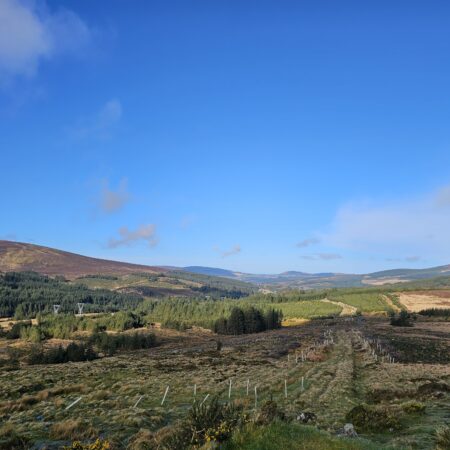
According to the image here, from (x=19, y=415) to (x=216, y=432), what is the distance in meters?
13.2

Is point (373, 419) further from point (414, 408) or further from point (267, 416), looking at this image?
point (267, 416)

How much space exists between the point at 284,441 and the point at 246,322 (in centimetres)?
13078

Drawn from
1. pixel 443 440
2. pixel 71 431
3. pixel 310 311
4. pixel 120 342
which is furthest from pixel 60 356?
pixel 310 311

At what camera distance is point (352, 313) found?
18300 centimetres

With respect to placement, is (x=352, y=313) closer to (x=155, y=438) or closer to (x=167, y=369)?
(x=167, y=369)

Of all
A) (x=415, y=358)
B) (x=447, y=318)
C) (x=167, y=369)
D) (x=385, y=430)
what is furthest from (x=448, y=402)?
(x=447, y=318)

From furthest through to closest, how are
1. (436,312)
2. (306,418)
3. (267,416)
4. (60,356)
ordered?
(436,312)
(60,356)
(306,418)
(267,416)

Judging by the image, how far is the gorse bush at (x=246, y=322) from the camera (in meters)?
136

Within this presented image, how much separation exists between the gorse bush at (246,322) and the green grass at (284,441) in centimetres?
12685

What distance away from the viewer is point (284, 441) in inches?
408

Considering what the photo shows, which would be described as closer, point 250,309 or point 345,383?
point 345,383

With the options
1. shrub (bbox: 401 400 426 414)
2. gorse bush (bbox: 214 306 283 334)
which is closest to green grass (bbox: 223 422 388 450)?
shrub (bbox: 401 400 426 414)

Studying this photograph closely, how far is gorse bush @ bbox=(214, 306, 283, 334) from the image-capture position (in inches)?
5354

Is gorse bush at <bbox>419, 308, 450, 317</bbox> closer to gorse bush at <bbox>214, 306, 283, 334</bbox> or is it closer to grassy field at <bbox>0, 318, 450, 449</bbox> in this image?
gorse bush at <bbox>214, 306, 283, 334</bbox>
